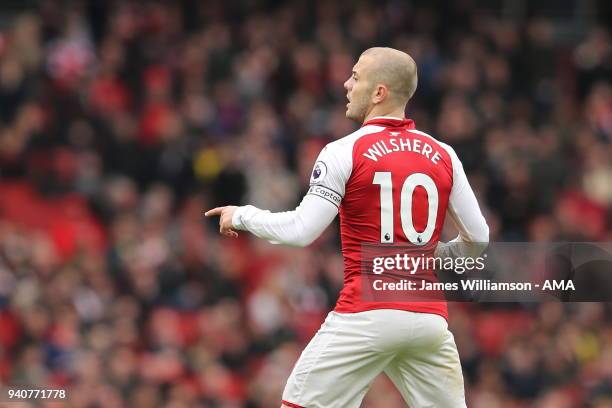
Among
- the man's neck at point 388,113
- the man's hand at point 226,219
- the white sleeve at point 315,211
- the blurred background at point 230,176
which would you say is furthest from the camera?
the blurred background at point 230,176

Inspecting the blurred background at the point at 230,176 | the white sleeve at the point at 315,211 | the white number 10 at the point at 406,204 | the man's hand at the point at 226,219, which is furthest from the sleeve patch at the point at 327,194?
the blurred background at the point at 230,176

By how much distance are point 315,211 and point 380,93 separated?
668mm

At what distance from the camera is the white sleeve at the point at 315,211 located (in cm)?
616

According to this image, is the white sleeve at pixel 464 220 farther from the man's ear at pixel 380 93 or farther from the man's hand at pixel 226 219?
the man's hand at pixel 226 219

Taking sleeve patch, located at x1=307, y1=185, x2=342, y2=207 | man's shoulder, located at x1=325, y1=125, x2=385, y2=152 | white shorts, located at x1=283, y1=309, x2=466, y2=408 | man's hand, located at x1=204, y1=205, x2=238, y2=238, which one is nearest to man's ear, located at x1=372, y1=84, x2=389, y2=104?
man's shoulder, located at x1=325, y1=125, x2=385, y2=152

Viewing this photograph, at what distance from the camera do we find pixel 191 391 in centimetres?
1218

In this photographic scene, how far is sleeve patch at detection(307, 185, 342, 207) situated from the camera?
20.2 ft

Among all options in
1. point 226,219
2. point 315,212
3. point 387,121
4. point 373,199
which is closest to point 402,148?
point 387,121

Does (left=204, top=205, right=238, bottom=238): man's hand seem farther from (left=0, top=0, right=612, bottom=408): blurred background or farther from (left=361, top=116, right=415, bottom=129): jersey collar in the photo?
(left=0, top=0, right=612, bottom=408): blurred background

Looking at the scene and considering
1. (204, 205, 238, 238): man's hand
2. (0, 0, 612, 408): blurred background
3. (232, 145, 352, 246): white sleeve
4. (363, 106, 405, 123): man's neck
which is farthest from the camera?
(0, 0, 612, 408): blurred background

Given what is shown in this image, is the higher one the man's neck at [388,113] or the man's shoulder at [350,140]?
the man's neck at [388,113]

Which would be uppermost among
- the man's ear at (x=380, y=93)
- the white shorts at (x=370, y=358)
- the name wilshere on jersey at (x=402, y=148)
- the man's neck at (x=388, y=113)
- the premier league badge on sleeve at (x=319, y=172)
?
the man's ear at (x=380, y=93)

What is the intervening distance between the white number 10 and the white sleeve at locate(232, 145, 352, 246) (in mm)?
183

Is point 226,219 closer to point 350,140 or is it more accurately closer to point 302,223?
point 302,223
